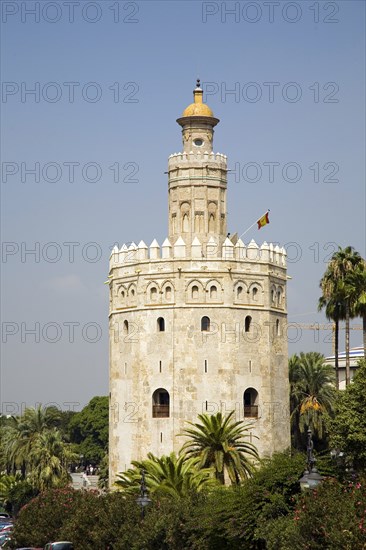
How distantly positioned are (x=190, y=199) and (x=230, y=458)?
51.6 ft

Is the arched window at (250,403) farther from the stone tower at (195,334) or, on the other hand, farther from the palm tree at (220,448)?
the palm tree at (220,448)

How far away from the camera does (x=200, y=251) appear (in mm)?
63094

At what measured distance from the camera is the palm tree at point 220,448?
55.4 metres

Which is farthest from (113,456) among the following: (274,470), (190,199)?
(274,470)

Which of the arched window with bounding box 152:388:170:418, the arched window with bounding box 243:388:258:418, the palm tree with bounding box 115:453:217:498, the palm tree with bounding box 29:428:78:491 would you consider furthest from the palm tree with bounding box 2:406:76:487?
the palm tree with bounding box 115:453:217:498

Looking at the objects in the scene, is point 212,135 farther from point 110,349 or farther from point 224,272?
point 110,349

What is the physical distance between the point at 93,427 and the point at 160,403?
60928 millimetres

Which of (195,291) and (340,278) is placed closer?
(340,278)

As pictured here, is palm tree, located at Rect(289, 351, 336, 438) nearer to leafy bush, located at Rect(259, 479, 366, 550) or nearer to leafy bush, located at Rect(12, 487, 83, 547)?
leafy bush, located at Rect(12, 487, 83, 547)

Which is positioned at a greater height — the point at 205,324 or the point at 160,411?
the point at 205,324

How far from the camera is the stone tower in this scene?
6222 cm

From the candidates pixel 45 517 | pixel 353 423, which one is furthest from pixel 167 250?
pixel 353 423

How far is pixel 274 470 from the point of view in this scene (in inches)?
1438

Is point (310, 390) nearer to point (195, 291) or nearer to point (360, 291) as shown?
point (195, 291)
